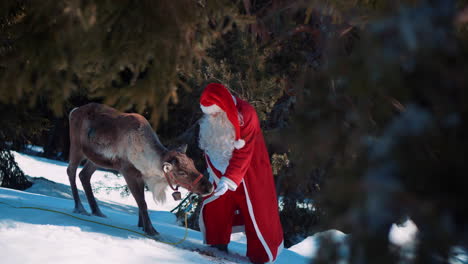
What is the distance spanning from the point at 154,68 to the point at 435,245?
194 centimetres

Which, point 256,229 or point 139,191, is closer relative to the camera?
point 256,229

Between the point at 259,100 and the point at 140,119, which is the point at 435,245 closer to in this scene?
the point at 140,119

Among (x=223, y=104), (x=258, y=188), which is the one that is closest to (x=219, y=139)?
(x=223, y=104)

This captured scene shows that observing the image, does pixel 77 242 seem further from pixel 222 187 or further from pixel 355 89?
pixel 355 89

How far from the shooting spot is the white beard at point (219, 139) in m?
5.00

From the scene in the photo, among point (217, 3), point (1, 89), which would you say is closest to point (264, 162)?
point (217, 3)

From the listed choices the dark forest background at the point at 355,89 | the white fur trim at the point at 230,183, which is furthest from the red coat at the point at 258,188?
the dark forest background at the point at 355,89

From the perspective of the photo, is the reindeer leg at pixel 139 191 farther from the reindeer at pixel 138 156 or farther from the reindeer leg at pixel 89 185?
the reindeer leg at pixel 89 185

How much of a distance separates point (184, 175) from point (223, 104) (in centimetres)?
81

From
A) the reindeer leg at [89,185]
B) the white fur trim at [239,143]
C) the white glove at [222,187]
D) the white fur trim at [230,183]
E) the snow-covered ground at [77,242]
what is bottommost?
the snow-covered ground at [77,242]

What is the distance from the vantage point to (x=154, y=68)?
9.82 ft

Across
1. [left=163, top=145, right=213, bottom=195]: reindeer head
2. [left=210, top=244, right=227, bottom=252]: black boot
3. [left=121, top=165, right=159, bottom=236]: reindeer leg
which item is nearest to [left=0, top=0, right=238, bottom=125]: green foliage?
[left=163, top=145, right=213, bottom=195]: reindeer head

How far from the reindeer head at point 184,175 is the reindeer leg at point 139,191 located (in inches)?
16.9

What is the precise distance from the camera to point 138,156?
206 inches
